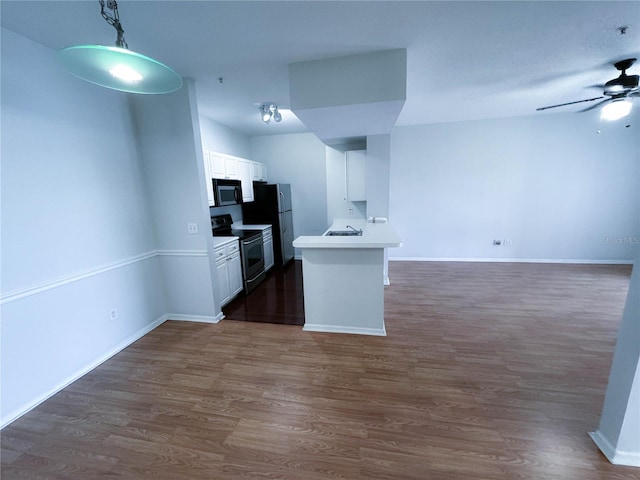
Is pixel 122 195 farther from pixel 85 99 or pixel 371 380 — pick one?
pixel 371 380

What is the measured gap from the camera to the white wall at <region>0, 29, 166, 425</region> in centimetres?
171

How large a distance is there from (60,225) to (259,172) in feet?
11.0

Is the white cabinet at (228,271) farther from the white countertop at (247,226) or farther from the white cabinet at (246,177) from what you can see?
the white cabinet at (246,177)

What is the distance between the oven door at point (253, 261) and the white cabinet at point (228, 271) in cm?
10

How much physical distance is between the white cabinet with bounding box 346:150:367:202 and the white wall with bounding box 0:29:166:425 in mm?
2991

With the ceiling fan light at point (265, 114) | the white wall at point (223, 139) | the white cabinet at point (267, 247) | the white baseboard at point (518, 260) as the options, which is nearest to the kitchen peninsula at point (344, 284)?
the ceiling fan light at point (265, 114)

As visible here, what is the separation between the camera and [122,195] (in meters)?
2.51

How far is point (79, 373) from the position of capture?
212 cm

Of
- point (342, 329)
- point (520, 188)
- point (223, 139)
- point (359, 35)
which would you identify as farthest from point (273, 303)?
point (520, 188)

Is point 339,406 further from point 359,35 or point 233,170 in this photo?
point 233,170

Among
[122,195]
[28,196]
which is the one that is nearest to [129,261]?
[122,195]

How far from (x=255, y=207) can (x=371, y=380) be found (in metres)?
3.79

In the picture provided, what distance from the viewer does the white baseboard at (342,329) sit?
262 centimetres

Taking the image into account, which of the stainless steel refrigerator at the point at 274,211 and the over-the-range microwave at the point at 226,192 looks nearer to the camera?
the over-the-range microwave at the point at 226,192
